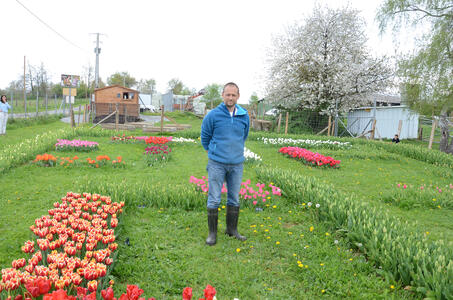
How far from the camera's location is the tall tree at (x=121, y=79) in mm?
66500

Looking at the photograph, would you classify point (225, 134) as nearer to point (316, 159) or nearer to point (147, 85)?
point (316, 159)

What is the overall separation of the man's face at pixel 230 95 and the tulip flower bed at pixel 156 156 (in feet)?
18.0

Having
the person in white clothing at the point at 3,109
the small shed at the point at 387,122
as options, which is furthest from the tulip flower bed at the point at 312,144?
the person in white clothing at the point at 3,109

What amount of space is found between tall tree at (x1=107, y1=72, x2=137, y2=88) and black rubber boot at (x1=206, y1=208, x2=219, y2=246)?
212 feet

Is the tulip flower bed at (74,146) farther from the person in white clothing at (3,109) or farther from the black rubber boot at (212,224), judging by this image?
the black rubber boot at (212,224)

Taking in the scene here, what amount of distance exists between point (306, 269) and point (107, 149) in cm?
924

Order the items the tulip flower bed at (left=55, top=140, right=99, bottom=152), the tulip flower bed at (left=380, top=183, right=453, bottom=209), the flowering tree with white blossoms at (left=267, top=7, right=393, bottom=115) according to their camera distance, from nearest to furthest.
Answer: the tulip flower bed at (left=380, top=183, right=453, bottom=209)
the tulip flower bed at (left=55, top=140, right=99, bottom=152)
the flowering tree with white blossoms at (left=267, top=7, right=393, bottom=115)

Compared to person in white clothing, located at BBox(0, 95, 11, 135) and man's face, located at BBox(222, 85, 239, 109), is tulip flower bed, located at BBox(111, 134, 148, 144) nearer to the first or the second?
person in white clothing, located at BBox(0, 95, 11, 135)

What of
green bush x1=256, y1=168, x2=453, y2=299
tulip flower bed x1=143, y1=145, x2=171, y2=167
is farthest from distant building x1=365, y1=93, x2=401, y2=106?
green bush x1=256, y1=168, x2=453, y2=299

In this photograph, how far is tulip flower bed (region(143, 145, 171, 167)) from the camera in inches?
353

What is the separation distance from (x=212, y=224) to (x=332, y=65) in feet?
63.5

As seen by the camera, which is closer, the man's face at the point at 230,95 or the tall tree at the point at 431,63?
the man's face at the point at 230,95

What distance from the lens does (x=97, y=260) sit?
2.73 metres

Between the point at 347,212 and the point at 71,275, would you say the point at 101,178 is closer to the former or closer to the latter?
the point at 71,275
